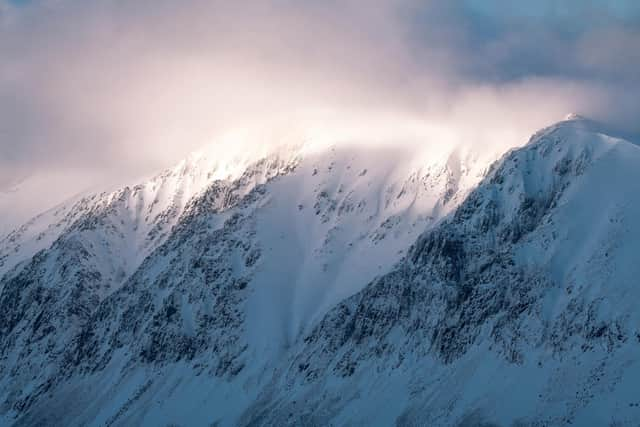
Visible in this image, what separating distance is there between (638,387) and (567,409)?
11.9 meters

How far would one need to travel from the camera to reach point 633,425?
186125 mm

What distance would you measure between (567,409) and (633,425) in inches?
553

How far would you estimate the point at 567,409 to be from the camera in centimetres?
19788

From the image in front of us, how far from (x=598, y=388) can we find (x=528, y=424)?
42.0 feet

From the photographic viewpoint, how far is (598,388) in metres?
199

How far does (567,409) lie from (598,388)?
627cm

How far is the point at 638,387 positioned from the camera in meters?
194

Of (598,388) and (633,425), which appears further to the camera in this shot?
(598,388)

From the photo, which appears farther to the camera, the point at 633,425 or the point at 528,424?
the point at 528,424

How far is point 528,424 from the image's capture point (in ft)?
655

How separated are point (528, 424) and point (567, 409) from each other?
6824 mm

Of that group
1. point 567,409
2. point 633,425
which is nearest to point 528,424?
point 567,409

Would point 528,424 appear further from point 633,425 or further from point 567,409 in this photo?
point 633,425
